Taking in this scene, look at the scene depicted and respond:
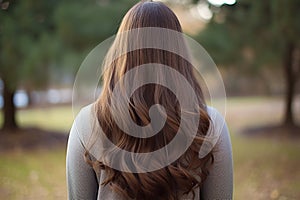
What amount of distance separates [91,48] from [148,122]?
638 cm

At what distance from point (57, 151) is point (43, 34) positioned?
1883mm

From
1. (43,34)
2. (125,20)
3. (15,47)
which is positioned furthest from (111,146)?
(43,34)

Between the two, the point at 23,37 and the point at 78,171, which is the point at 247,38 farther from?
the point at 78,171

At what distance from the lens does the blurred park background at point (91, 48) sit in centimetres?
542

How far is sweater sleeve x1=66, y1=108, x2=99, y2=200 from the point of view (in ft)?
3.79

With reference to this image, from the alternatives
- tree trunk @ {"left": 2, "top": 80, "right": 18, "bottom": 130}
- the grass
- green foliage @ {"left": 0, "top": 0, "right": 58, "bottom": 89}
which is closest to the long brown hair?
the grass

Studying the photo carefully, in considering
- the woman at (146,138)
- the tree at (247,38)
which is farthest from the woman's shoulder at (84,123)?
the tree at (247,38)

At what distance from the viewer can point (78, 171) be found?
1170 mm

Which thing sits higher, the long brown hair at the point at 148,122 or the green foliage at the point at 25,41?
the long brown hair at the point at 148,122

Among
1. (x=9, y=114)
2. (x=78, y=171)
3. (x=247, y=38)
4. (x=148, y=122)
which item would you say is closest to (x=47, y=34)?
(x=9, y=114)

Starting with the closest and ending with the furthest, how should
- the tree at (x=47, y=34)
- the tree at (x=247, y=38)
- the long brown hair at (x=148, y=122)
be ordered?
the long brown hair at (x=148, y=122) → the tree at (x=47, y=34) → the tree at (x=247, y=38)

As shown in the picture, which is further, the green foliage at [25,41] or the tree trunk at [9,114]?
the tree trunk at [9,114]

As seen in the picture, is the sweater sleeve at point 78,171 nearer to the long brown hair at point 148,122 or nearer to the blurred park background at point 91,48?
the long brown hair at point 148,122

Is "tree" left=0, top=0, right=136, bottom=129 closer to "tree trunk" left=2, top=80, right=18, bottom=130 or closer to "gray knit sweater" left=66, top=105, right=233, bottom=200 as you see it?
"tree trunk" left=2, top=80, right=18, bottom=130
